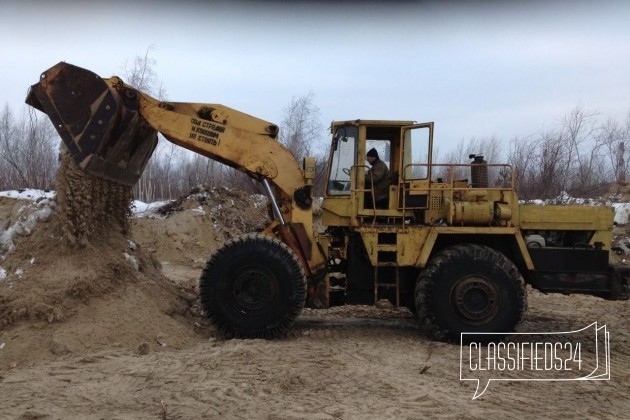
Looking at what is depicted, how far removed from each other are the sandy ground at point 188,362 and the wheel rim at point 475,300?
0.46 meters

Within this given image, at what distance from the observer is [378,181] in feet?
25.8

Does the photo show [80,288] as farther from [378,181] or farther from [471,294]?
[471,294]

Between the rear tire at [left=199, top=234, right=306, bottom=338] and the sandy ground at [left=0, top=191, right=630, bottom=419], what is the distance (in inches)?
12.7

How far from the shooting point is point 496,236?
773cm

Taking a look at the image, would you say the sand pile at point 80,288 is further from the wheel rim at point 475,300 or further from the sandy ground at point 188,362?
the wheel rim at point 475,300

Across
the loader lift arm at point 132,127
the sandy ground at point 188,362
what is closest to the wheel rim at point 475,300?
the sandy ground at point 188,362

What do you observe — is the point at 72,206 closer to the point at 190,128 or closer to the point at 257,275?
the point at 190,128

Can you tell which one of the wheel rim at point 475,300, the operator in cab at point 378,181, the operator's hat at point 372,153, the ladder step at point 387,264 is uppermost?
the operator's hat at point 372,153

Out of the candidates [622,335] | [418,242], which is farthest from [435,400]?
[622,335]

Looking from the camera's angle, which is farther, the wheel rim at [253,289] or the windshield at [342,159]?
the windshield at [342,159]

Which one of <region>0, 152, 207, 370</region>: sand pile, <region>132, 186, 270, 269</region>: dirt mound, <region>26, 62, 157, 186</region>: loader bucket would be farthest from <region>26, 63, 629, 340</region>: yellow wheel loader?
<region>132, 186, 270, 269</region>: dirt mound

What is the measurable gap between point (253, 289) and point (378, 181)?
2243 millimetres

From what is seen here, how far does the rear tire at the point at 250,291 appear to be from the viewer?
7.23 m

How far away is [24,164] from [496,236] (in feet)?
92.4
